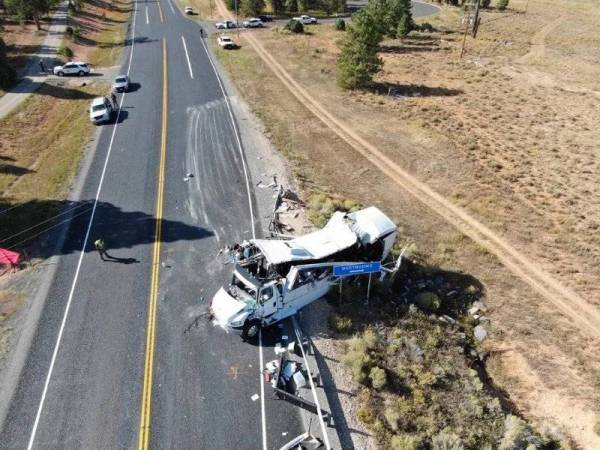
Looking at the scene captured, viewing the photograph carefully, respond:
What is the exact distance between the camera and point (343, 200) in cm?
2527

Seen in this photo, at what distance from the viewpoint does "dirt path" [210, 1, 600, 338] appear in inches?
752

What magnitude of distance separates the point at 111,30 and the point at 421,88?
4988cm

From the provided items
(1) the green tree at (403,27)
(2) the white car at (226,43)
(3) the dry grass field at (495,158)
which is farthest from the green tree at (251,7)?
(1) the green tree at (403,27)

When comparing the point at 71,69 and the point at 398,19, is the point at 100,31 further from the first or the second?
the point at 398,19

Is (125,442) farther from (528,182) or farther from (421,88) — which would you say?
(421,88)

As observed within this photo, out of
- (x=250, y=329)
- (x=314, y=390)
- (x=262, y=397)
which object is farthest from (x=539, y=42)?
(x=262, y=397)

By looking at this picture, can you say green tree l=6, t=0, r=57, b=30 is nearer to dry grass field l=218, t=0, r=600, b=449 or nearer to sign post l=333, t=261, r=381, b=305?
dry grass field l=218, t=0, r=600, b=449

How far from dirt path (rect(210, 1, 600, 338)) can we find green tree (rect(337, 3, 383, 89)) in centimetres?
640

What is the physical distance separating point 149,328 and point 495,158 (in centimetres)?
2679

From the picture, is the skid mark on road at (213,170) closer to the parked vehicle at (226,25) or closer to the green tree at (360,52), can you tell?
the green tree at (360,52)

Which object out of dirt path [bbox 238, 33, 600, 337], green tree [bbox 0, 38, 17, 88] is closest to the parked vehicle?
green tree [bbox 0, 38, 17, 88]

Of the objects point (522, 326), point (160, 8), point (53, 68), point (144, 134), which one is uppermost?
point (160, 8)

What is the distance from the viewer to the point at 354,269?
16797 mm

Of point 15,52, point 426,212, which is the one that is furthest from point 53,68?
point 426,212
